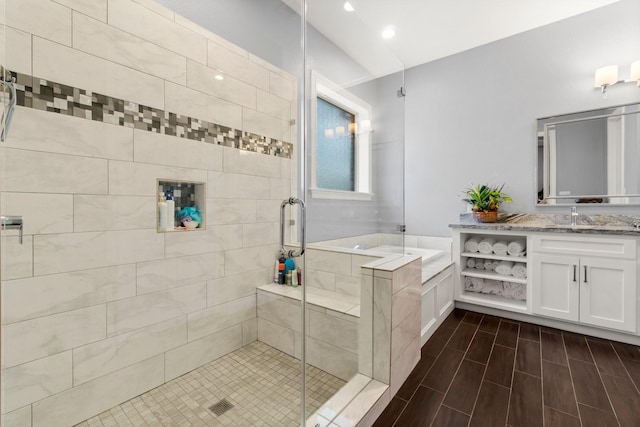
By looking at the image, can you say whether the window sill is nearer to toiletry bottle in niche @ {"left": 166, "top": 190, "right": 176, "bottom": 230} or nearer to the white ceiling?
Result: toiletry bottle in niche @ {"left": 166, "top": 190, "right": 176, "bottom": 230}

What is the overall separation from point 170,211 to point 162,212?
47mm

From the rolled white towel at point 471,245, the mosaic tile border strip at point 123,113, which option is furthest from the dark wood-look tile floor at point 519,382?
the mosaic tile border strip at point 123,113

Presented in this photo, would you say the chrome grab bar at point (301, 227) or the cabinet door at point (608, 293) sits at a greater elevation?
the chrome grab bar at point (301, 227)

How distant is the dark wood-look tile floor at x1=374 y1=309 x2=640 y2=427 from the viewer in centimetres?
143

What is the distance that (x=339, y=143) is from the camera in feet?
7.61

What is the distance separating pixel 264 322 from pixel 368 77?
2258 millimetres

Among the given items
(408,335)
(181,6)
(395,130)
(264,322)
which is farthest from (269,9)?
(408,335)

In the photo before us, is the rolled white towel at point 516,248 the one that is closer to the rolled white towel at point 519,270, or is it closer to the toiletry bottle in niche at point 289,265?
the rolled white towel at point 519,270

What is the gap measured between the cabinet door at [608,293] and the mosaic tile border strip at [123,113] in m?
2.77

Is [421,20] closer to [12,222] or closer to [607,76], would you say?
[607,76]

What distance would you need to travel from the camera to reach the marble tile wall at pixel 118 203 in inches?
47.2

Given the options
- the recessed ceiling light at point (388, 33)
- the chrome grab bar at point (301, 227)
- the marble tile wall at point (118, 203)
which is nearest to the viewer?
the marble tile wall at point (118, 203)

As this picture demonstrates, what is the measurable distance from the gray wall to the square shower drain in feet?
9.34

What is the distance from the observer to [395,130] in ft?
8.94
